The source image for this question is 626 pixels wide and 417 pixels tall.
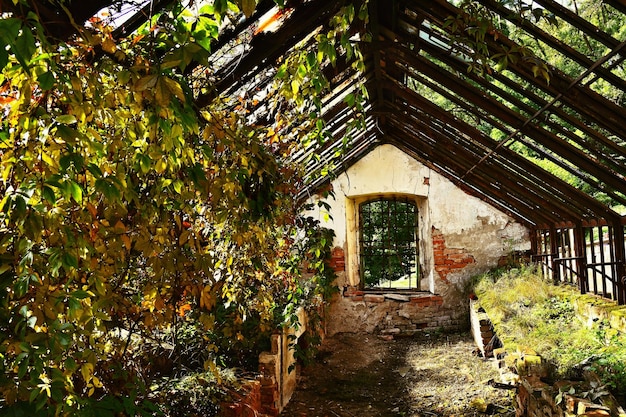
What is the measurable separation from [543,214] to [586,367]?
3.94m

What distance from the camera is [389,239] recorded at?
9.67 meters

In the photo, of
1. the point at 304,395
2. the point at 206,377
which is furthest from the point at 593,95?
the point at 304,395

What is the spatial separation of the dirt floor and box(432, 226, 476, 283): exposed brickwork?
1121mm

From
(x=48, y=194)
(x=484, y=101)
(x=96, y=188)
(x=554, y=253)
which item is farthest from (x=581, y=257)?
(x=48, y=194)

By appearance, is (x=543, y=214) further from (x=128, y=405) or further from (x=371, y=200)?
(x=128, y=405)

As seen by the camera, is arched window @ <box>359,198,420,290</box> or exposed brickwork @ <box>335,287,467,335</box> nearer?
exposed brickwork @ <box>335,287,467,335</box>

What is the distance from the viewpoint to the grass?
13.4ft

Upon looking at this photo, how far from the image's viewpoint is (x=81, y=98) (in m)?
1.47

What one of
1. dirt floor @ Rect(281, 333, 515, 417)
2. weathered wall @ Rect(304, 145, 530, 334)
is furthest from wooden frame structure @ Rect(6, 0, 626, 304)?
dirt floor @ Rect(281, 333, 515, 417)

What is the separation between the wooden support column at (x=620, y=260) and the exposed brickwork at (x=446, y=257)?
3.66m

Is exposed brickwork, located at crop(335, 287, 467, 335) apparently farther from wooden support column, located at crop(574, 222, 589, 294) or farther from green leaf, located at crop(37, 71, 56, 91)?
green leaf, located at crop(37, 71, 56, 91)

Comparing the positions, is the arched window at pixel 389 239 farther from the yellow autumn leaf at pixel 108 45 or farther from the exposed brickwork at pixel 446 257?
the yellow autumn leaf at pixel 108 45

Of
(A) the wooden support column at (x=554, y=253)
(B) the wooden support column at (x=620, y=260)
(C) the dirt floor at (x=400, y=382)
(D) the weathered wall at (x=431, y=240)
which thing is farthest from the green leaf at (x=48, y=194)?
(D) the weathered wall at (x=431, y=240)

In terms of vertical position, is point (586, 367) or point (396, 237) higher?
point (396, 237)
